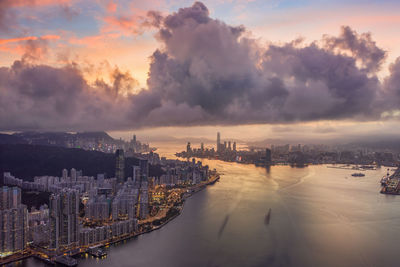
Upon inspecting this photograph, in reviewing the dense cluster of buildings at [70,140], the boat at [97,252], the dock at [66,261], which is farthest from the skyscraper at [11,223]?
the dense cluster of buildings at [70,140]

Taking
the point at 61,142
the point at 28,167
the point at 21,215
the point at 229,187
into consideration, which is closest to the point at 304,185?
the point at 229,187

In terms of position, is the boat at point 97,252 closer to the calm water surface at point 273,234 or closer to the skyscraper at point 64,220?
the calm water surface at point 273,234

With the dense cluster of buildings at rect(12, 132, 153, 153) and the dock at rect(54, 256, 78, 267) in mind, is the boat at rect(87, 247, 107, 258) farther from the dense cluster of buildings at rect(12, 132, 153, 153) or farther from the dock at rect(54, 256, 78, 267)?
the dense cluster of buildings at rect(12, 132, 153, 153)

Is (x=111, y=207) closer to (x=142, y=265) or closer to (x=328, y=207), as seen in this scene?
(x=142, y=265)

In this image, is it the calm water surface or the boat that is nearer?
the calm water surface

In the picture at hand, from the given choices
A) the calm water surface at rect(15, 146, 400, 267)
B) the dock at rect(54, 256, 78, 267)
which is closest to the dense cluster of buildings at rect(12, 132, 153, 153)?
the calm water surface at rect(15, 146, 400, 267)
